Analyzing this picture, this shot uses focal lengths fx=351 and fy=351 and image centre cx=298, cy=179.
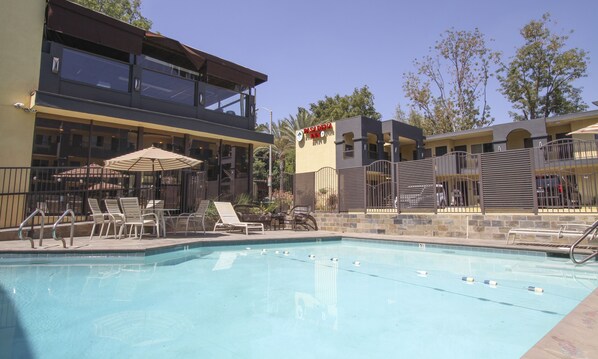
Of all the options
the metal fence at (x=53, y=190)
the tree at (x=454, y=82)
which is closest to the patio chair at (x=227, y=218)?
the metal fence at (x=53, y=190)

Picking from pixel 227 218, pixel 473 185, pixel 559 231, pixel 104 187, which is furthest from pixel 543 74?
pixel 104 187

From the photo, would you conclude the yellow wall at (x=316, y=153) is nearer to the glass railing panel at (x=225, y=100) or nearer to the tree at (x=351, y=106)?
the tree at (x=351, y=106)

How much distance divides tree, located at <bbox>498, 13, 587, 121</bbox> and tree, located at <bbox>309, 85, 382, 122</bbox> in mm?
11671

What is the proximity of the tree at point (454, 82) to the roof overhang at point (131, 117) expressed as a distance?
21.3 metres

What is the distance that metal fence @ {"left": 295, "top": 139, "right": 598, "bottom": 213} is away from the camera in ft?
31.0

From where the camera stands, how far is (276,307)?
13.1 feet

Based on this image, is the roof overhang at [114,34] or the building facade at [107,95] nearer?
the building facade at [107,95]

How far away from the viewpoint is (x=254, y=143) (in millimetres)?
15289

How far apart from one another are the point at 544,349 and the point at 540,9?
106 feet

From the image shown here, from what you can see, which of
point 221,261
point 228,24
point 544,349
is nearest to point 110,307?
point 221,261

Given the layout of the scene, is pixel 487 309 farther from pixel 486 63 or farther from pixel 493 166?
pixel 486 63

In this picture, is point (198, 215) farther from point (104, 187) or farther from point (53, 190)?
point (53, 190)

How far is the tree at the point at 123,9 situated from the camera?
18953 millimetres

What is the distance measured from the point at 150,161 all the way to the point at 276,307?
7.22 metres
